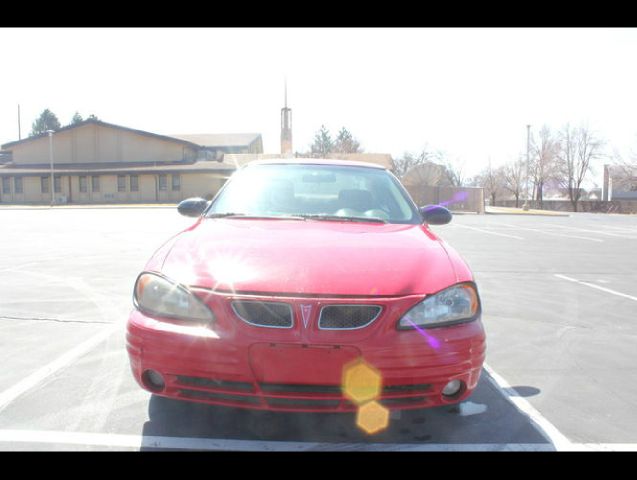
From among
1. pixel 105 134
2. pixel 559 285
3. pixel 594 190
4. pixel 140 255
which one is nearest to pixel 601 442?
pixel 559 285

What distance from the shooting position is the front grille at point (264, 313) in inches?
95.9

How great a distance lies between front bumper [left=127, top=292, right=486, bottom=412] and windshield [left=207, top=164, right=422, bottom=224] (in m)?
1.36

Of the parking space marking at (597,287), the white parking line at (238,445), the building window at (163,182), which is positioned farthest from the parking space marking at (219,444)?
the building window at (163,182)

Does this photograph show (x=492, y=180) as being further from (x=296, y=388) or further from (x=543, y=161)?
(x=296, y=388)

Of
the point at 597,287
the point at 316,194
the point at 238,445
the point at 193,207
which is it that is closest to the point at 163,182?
the point at 597,287

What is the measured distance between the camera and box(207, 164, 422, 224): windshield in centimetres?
380

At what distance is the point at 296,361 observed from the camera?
235cm

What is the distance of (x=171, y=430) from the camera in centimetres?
275

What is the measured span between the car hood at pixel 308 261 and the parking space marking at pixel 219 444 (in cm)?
77

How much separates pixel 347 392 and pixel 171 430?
1.02m

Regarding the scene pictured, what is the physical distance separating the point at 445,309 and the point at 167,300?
138 cm

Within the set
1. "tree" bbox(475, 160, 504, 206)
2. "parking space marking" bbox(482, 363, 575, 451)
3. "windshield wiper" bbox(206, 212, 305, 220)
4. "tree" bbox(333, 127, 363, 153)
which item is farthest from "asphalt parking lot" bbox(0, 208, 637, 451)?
"tree" bbox(475, 160, 504, 206)

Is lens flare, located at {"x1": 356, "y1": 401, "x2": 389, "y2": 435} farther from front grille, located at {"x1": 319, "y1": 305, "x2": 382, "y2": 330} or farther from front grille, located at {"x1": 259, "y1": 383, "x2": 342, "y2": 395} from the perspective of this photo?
front grille, located at {"x1": 319, "y1": 305, "x2": 382, "y2": 330}
